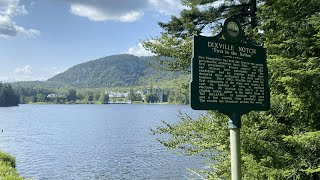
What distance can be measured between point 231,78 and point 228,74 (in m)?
0.13

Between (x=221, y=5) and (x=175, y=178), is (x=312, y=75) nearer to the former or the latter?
(x=221, y=5)

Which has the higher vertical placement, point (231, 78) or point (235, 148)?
point (231, 78)

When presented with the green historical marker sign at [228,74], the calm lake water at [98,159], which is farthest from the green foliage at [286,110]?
the calm lake water at [98,159]

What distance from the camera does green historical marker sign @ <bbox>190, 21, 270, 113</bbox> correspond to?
7203mm

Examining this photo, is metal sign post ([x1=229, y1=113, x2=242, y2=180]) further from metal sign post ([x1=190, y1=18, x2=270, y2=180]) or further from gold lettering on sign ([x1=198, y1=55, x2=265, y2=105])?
gold lettering on sign ([x1=198, y1=55, x2=265, y2=105])

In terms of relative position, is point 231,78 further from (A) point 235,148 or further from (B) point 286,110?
(B) point 286,110

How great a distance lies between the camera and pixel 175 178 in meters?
36.8

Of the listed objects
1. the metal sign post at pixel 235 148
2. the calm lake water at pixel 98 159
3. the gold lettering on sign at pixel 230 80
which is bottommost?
Answer: the calm lake water at pixel 98 159

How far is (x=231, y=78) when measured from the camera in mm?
7707

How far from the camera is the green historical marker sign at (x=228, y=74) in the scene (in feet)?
23.6

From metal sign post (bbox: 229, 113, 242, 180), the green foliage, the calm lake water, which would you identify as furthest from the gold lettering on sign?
the calm lake water

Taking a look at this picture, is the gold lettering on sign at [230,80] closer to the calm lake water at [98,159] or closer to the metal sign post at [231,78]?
the metal sign post at [231,78]

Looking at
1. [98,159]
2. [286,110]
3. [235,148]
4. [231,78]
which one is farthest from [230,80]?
[98,159]

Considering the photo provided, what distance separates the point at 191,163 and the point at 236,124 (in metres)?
35.3
